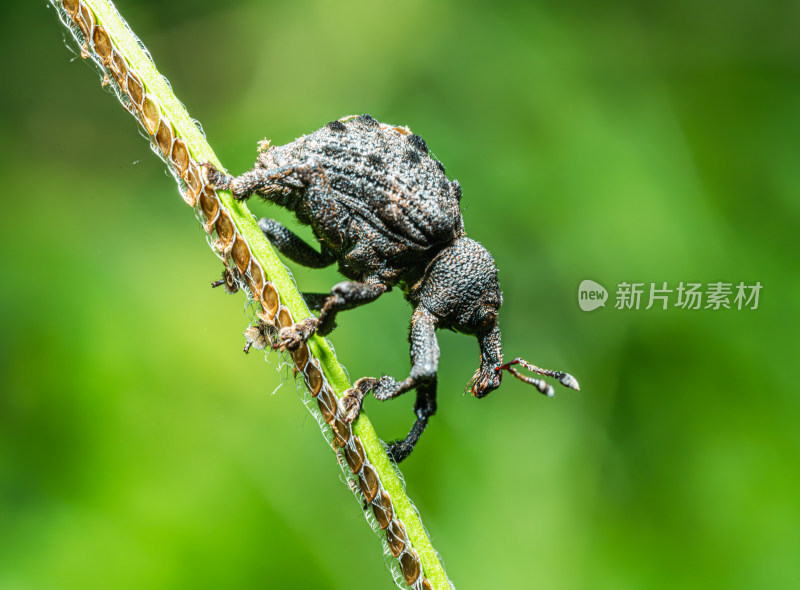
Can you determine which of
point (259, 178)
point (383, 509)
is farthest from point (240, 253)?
point (383, 509)

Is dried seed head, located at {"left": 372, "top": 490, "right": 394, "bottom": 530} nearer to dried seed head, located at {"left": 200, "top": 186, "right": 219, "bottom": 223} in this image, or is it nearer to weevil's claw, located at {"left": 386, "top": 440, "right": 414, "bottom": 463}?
weevil's claw, located at {"left": 386, "top": 440, "right": 414, "bottom": 463}

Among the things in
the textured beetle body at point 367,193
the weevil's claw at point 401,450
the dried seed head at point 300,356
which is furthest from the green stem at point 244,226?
the weevil's claw at point 401,450

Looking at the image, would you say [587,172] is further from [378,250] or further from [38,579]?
[38,579]

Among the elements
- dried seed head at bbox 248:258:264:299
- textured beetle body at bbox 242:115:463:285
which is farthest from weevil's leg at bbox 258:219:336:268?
dried seed head at bbox 248:258:264:299

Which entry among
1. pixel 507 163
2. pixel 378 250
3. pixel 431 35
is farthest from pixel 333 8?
pixel 378 250

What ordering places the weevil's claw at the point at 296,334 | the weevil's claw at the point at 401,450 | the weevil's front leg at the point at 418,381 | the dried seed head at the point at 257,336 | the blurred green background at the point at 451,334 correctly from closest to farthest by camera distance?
the weevil's claw at the point at 296,334, the dried seed head at the point at 257,336, the weevil's front leg at the point at 418,381, the weevil's claw at the point at 401,450, the blurred green background at the point at 451,334

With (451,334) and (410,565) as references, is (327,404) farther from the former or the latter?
(451,334)

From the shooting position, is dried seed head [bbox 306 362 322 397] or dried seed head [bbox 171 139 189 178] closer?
dried seed head [bbox 171 139 189 178]

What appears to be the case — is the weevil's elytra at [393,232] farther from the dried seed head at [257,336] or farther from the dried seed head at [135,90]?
the dried seed head at [135,90]
